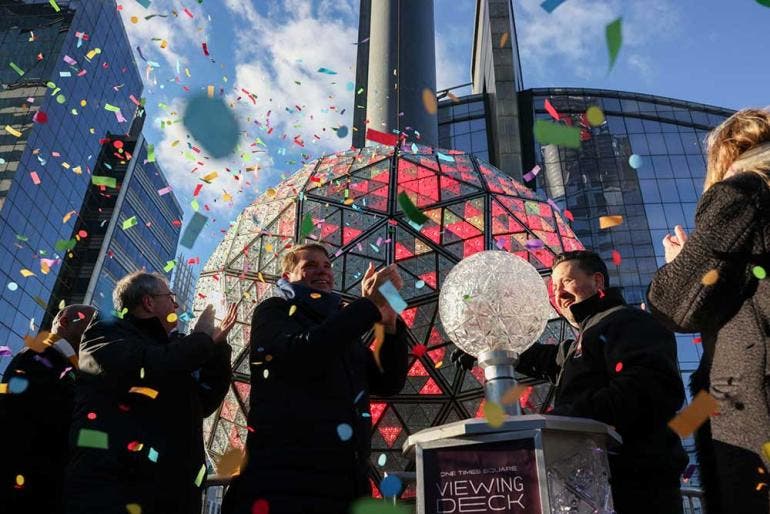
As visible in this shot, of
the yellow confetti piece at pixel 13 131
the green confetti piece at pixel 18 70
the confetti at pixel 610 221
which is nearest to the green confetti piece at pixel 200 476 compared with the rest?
the confetti at pixel 610 221

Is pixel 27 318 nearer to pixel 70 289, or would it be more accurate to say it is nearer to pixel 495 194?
pixel 70 289

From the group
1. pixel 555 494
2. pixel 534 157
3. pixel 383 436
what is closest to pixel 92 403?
pixel 383 436

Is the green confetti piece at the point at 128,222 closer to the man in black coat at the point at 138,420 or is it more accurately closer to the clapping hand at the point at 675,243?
the man in black coat at the point at 138,420

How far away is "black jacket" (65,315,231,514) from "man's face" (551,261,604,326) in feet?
5.52

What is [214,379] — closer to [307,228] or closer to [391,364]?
[391,364]

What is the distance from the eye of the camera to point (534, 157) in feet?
100

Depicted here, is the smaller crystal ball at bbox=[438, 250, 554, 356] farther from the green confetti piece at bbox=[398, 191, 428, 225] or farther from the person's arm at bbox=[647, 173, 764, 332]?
the green confetti piece at bbox=[398, 191, 428, 225]

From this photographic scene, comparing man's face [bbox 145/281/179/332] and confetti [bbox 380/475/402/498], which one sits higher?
man's face [bbox 145/281/179/332]

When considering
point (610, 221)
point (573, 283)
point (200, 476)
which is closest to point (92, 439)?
point (200, 476)

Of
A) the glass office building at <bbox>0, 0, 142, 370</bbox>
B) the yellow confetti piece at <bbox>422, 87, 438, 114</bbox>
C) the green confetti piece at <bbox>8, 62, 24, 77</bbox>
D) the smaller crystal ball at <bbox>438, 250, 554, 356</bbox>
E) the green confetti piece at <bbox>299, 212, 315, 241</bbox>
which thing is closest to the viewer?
the smaller crystal ball at <bbox>438, 250, 554, 356</bbox>

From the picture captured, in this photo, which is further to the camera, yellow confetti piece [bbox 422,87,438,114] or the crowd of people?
yellow confetti piece [bbox 422,87,438,114]

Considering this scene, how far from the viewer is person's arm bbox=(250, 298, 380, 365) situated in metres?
2.47

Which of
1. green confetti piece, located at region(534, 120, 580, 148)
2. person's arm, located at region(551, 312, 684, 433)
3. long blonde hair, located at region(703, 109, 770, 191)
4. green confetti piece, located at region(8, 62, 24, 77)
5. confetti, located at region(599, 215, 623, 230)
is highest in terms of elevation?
green confetti piece, located at region(8, 62, 24, 77)

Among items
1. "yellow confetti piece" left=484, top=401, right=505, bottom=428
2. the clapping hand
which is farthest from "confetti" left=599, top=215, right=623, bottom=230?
"yellow confetti piece" left=484, top=401, right=505, bottom=428
